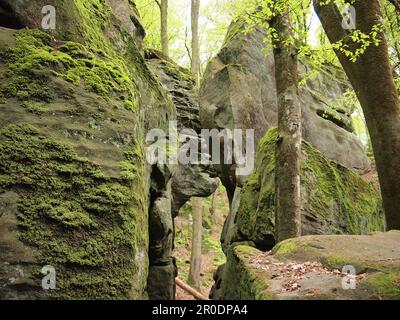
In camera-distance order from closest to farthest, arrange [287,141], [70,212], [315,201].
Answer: [70,212] → [287,141] → [315,201]

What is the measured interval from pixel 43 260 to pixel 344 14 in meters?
6.94

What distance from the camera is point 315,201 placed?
27.5ft

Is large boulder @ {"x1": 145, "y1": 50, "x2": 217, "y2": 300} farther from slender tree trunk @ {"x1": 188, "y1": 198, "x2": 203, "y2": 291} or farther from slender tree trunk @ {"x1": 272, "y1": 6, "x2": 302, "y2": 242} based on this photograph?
slender tree trunk @ {"x1": 272, "y1": 6, "x2": 302, "y2": 242}

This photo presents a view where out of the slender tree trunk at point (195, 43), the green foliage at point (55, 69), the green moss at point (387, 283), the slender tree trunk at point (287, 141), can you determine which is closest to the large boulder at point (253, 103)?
the slender tree trunk at point (195, 43)

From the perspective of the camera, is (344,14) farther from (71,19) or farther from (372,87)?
(71,19)

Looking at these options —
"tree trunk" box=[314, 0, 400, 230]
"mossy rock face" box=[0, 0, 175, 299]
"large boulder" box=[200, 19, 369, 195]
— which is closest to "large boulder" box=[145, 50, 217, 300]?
"large boulder" box=[200, 19, 369, 195]

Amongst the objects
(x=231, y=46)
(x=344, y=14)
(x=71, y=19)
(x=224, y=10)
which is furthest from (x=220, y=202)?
(x=71, y=19)

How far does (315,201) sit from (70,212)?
21.5 feet

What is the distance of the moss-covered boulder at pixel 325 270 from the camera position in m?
3.35

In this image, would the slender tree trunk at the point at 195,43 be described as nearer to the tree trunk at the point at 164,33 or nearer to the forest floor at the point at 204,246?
the tree trunk at the point at 164,33

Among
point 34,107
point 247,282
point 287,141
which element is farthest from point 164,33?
point 247,282

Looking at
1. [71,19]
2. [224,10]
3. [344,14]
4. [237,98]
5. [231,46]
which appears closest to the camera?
[71,19]

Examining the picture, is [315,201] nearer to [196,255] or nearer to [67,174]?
[67,174]

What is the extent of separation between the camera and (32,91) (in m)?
3.90
